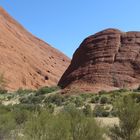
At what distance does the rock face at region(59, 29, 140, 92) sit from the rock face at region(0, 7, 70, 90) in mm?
15738

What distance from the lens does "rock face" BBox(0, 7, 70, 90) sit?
3342 inches

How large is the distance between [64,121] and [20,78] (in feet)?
245

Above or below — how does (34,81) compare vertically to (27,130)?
above

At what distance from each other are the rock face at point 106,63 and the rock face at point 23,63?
1574 cm

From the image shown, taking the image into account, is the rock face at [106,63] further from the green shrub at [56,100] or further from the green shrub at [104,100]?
the green shrub at [104,100]

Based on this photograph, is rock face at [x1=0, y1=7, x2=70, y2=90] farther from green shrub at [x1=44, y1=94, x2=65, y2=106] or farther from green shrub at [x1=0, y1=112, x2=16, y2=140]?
green shrub at [x1=0, y1=112, x2=16, y2=140]

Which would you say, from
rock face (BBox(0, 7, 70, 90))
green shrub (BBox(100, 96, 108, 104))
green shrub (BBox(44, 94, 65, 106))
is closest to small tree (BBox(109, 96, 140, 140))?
green shrub (BBox(100, 96, 108, 104))

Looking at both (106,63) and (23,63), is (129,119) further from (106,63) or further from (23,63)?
(23,63)

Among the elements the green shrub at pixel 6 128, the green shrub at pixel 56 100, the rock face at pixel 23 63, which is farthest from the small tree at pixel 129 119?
the rock face at pixel 23 63

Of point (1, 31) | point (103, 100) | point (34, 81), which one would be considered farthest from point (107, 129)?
point (1, 31)

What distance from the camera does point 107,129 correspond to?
14836 mm

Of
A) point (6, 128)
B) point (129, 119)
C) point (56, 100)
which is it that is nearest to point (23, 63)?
point (56, 100)

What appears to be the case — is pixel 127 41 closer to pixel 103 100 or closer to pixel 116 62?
pixel 116 62

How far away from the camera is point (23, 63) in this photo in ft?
307
